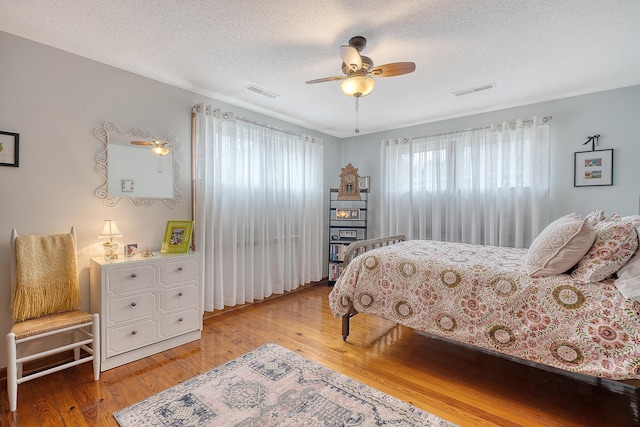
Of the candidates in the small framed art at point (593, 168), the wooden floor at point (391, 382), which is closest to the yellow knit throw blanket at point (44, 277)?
the wooden floor at point (391, 382)

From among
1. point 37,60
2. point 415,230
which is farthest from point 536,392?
point 37,60

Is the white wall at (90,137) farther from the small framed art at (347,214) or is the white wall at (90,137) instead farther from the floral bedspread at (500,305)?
the small framed art at (347,214)

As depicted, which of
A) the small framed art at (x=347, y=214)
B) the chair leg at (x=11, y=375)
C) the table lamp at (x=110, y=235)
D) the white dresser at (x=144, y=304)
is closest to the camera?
the chair leg at (x=11, y=375)

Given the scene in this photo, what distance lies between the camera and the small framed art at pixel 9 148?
6.97ft

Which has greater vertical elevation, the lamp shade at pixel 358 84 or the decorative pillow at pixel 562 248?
the lamp shade at pixel 358 84

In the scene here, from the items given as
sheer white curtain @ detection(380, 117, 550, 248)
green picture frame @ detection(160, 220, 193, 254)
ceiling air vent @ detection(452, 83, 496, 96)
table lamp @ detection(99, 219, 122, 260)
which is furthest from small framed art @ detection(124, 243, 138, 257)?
ceiling air vent @ detection(452, 83, 496, 96)

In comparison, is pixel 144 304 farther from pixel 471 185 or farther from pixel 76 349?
pixel 471 185

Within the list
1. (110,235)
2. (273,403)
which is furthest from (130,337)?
(273,403)

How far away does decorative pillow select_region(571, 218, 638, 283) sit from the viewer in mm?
1668

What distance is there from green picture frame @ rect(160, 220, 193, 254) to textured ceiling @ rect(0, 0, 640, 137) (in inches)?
58.2

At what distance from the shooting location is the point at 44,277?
7.13 feet

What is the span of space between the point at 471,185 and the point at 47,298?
15.1 feet

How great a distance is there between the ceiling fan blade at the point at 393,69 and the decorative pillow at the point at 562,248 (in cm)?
149

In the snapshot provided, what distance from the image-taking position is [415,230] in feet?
14.5
